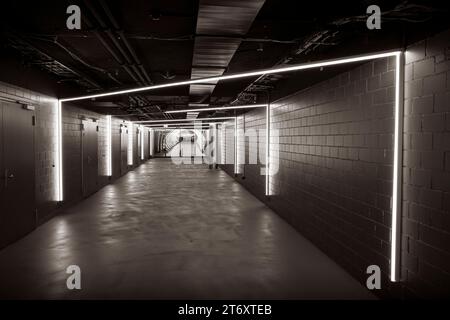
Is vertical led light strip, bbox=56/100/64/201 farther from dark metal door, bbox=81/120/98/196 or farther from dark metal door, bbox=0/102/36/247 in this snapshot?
dark metal door, bbox=81/120/98/196

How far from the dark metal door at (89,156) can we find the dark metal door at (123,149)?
14.1 feet

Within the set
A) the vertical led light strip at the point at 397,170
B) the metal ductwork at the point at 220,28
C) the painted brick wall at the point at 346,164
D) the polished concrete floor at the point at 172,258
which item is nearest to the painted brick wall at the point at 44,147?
the polished concrete floor at the point at 172,258

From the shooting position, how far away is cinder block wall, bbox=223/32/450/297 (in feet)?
9.23

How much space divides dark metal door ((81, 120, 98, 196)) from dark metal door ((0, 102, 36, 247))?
11.6 ft

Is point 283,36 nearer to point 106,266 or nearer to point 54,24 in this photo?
point 54,24

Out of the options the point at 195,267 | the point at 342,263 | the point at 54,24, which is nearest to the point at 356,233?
the point at 342,263

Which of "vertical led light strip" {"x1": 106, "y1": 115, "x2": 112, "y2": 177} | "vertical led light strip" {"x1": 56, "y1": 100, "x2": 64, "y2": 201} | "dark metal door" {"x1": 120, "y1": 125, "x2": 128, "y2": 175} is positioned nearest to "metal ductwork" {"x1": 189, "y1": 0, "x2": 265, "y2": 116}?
"vertical led light strip" {"x1": 56, "y1": 100, "x2": 64, "y2": 201}

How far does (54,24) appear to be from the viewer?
4.71 m

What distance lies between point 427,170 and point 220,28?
2.40 m

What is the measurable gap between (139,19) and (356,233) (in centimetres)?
366

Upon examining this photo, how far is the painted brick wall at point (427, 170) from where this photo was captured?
2.73 m

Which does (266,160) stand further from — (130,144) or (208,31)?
(130,144)

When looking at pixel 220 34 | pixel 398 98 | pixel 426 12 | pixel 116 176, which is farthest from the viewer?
pixel 116 176
